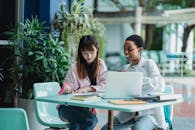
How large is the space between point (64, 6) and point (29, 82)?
130cm

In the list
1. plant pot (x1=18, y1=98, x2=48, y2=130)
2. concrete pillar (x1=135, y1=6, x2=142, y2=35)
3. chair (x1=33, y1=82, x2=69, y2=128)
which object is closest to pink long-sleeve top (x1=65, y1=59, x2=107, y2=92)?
chair (x1=33, y1=82, x2=69, y2=128)

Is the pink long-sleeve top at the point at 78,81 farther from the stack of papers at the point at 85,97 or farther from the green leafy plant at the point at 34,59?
the green leafy plant at the point at 34,59

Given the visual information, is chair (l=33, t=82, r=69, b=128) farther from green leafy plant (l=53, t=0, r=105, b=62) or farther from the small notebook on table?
green leafy plant (l=53, t=0, r=105, b=62)

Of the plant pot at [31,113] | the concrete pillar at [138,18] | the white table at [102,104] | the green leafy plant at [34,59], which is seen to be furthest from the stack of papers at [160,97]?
the concrete pillar at [138,18]

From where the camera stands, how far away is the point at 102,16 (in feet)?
52.6

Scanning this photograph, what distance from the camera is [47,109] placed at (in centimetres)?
394

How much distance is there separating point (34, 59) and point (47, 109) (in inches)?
43.7

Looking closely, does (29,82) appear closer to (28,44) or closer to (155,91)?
(28,44)

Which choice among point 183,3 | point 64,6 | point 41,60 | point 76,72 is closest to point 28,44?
point 41,60

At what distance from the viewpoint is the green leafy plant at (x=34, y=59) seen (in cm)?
490

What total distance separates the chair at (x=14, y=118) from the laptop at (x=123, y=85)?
32.1 inches

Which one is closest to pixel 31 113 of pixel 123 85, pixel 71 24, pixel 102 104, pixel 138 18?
pixel 71 24

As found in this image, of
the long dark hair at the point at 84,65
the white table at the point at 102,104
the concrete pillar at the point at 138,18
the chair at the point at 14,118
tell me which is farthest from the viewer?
the concrete pillar at the point at 138,18

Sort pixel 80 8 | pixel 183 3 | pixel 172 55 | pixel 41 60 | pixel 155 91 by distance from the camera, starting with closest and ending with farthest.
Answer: pixel 155 91 → pixel 41 60 → pixel 80 8 → pixel 172 55 → pixel 183 3
